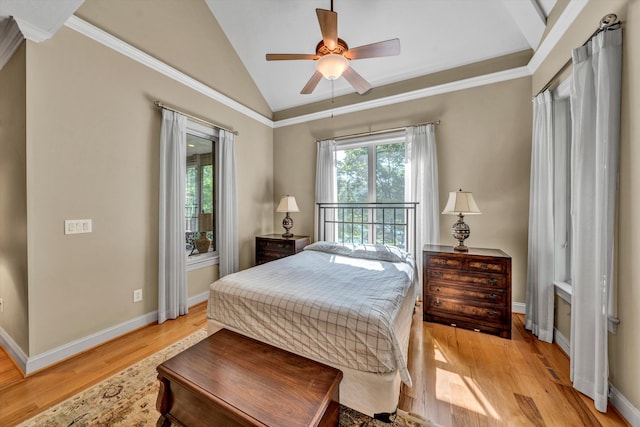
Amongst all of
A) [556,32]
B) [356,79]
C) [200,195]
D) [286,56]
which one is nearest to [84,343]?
[200,195]

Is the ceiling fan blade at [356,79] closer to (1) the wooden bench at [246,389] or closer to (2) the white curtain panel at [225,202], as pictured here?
(2) the white curtain panel at [225,202]

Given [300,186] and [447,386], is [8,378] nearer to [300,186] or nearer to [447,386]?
[447,386]

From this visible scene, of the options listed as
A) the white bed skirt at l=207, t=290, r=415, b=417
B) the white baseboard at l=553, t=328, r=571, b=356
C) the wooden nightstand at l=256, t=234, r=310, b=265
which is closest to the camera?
the white bed skirt at l=207, t=290, r=415, b=417

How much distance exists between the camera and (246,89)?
13.0ft

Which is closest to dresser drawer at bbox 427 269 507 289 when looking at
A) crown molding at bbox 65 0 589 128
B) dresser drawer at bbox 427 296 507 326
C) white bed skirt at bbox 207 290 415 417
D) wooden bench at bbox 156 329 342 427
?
dresser drawer at bbox 427 296 507 326

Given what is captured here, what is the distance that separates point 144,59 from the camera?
8.60 ft

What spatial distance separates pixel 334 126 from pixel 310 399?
12.2 feet

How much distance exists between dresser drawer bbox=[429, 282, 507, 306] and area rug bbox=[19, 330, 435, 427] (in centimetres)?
143

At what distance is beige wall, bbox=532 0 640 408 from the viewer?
1427 millimetres

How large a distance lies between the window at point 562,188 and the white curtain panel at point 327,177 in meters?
2.58

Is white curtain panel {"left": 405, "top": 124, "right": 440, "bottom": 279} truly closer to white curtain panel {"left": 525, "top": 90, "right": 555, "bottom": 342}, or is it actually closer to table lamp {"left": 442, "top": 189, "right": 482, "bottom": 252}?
table lamp {"left": 442, "top": 189, "right": 482, "bottom": 252}

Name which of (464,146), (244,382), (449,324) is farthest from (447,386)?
(464,146)

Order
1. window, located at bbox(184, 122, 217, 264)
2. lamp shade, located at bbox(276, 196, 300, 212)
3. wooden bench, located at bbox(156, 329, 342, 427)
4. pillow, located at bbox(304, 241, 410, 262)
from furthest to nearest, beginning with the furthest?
lamp shade, located at bbox(276, 196, 300, 212)
window, located at bbox(184, 122, 217, 264)
pillow, located at bbox(304, 241, 410, 262)
wooden bench, located at bbox(156, 329, 342, 427)

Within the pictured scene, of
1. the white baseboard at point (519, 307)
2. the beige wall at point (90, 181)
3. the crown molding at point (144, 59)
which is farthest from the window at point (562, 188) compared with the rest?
the beige wall at point (90, 181)
